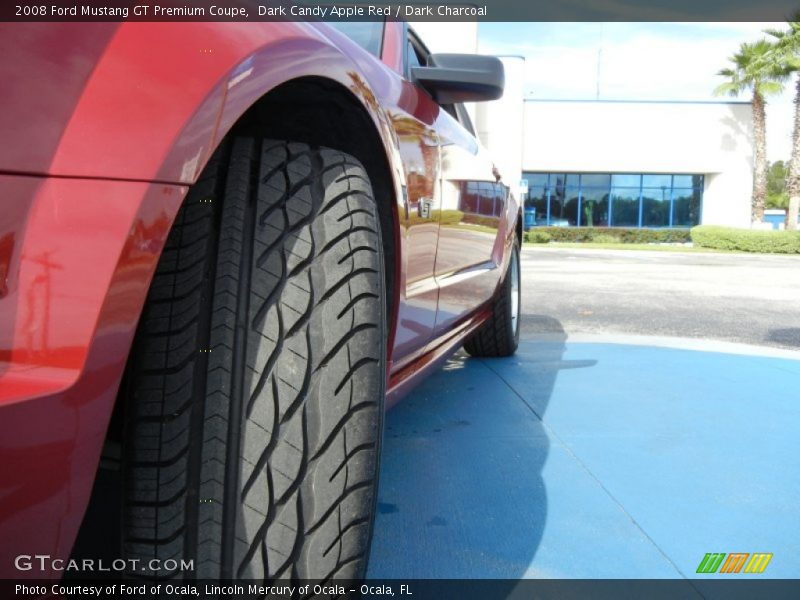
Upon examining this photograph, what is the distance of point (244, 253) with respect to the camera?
124cm

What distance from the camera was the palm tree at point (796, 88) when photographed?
31.3 metres

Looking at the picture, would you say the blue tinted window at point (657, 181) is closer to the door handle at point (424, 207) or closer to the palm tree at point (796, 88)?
the palm tree at point (796, 88)

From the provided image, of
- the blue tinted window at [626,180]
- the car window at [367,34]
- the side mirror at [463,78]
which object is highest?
the blue tinted window at [626,180]

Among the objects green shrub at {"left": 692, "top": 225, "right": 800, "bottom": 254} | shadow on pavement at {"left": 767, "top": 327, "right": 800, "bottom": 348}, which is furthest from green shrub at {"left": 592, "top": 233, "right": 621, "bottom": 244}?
shadow on pavement at {"left": 767, "top": 327, "right": 800, "bottom": 348}

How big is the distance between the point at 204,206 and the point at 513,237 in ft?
10.7

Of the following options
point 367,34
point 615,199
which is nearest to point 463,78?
point 367,34

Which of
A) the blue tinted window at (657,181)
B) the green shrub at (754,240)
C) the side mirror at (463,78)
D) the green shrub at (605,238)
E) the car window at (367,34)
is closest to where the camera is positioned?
the car window at (367,34)

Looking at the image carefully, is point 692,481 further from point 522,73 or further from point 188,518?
point 522,73

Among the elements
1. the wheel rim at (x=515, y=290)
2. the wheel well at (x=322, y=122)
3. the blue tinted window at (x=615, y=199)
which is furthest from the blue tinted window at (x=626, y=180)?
the wheel well at (x=322, y=122)

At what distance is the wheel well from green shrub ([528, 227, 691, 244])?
108 ft

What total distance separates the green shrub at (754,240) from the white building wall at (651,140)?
25.5 ft

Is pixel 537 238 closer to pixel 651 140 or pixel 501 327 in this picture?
pixel 651 140

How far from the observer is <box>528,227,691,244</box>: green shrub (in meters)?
34.3

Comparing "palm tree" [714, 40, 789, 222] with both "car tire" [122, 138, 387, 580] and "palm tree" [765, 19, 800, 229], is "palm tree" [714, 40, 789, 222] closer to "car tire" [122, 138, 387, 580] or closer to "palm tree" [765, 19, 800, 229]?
"palm tree" [765, 19, 800, 229]
